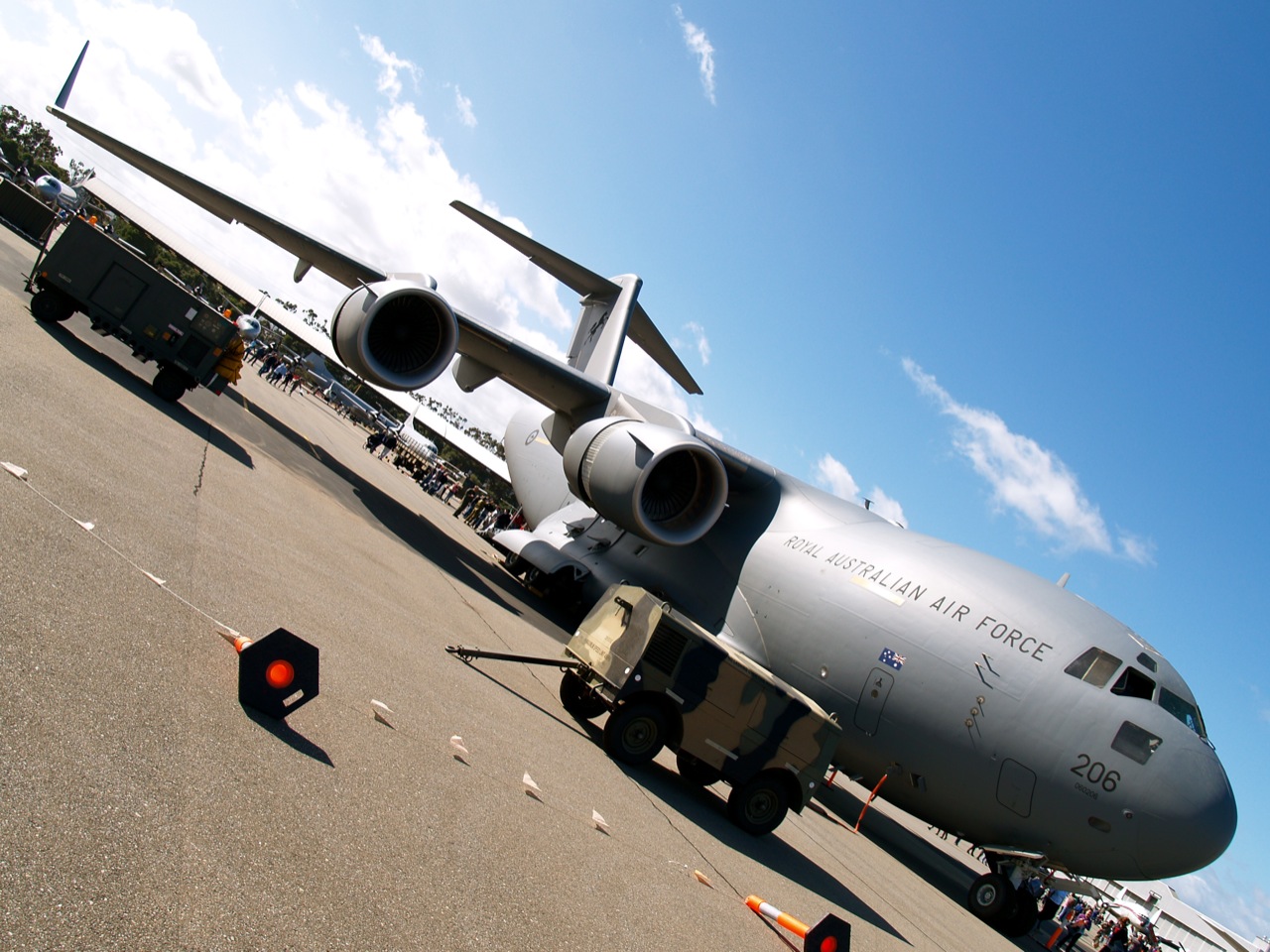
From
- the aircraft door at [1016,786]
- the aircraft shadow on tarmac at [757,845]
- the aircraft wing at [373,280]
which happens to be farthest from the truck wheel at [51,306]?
the aircraft door at [1016,786]

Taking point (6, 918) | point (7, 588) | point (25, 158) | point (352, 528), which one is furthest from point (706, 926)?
point (25, 158)

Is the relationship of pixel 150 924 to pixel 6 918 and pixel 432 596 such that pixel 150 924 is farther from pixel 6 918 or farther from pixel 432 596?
pixel 432 596

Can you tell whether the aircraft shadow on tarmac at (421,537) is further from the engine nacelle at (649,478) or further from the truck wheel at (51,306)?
the truck wheel at (51,306)

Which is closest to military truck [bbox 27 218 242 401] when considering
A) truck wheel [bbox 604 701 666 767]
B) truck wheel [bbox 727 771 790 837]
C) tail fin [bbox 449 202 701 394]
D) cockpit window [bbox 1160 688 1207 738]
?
tail fin [bbox 449 202 701 394]

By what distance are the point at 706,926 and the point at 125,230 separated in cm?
11047

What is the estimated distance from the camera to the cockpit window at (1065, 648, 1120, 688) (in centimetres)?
855

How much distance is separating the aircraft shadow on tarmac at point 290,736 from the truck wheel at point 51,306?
12221 millimetres

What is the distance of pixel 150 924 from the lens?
2.34m

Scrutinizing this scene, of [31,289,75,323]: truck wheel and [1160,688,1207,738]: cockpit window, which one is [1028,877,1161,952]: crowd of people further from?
[31,289,75,323]: truck wheel

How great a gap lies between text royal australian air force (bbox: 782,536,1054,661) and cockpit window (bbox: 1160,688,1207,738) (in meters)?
1.27

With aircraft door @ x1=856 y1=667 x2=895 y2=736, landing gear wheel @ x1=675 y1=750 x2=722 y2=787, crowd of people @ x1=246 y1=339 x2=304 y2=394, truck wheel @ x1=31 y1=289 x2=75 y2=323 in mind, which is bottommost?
crowd of people @ x1=246 y1=339 x2=304 y2=394

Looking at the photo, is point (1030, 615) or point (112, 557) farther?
point (1030, 615)

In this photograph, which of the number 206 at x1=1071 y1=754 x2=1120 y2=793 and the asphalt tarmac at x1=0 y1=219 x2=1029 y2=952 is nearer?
the asphalt tarmac at x1=0 y1=219 x2=1029 y2=952

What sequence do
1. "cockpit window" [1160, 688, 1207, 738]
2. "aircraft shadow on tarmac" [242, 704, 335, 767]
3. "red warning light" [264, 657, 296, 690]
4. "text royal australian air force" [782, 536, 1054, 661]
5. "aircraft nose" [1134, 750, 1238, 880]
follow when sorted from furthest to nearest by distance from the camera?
1. "text royal australian air force" [782, 536, 1054, 661]
2. "cockpit window" [1160, 688, 1207, 738]
3. "aircraft nose" [1134, 750, 1238, 880]
4. "red warning light" [264, 657, 296, 690]
5. "aircraft shadow on tarmac" [242, 704, 335, 767]
